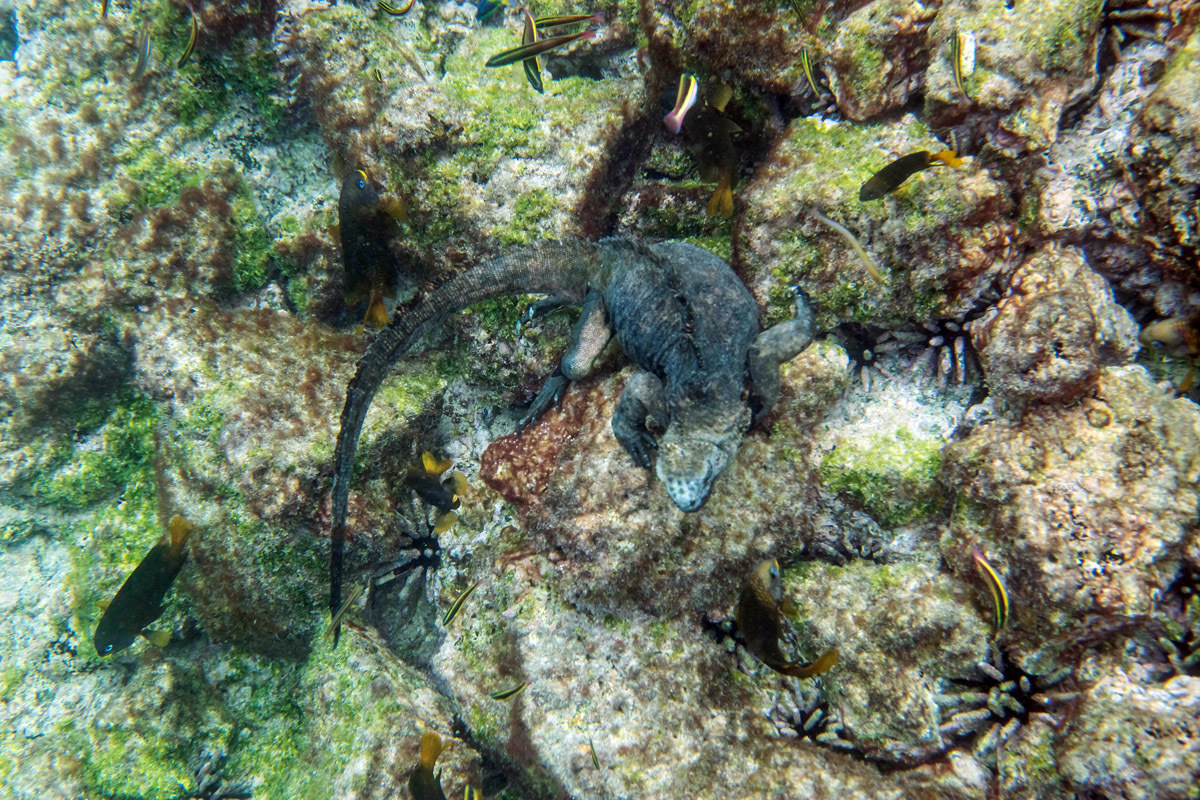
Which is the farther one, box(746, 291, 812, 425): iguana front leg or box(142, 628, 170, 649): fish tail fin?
box(142, 628, 170, 649): fish tail fin

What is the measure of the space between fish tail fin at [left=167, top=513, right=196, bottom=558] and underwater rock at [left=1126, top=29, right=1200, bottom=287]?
858cm

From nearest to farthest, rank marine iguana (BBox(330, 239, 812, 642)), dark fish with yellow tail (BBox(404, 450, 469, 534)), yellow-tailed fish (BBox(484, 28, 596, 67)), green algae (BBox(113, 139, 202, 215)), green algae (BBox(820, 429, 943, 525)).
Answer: green algae (BBox(820, 429, 943, 525)) < marine iguana (BBox(330, 239, 812, 642)) < yellow-tailed fish (BBox(484, 28, 596, 67)) < dark fish with yellow tail (BBox(404, 450, 469, 534)) < green algae (BBox(113, 139, 202, 215))

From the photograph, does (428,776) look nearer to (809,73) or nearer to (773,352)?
(773,352)

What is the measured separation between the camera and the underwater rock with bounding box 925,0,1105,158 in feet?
11.0

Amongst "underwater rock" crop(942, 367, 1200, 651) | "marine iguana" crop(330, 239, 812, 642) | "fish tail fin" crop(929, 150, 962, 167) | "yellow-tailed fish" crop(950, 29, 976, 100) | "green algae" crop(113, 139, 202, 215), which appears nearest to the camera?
"underwater rock" crop(942, 367, 1200, 651)

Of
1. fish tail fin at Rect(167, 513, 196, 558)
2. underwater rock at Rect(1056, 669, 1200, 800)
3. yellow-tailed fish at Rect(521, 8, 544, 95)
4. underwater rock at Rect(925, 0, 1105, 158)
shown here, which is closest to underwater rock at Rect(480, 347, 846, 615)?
underwater rock at Rect(1056, 669, 1200, 800)

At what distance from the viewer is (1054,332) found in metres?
3.14

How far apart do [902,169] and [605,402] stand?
2923 millimetres

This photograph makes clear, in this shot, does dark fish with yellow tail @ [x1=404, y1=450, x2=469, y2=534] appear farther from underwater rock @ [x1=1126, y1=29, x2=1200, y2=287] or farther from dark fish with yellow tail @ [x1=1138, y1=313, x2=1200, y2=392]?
underwater rock @ [x1=1126, y1=29, x2=1200, y2=287]

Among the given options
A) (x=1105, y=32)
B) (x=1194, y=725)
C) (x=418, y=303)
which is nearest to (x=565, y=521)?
(x=418, y=303)

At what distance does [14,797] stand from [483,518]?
6024mm

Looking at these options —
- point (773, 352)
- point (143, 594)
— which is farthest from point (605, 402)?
point (143, 594)

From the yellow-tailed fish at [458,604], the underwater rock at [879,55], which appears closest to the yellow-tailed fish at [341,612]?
the yellow-tailed fish at [458,604]

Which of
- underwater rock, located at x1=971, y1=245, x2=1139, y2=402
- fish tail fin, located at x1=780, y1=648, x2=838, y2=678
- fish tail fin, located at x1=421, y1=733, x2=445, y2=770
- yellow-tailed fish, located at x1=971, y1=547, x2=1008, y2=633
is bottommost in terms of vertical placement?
fish tail fin, located at x1=421, y1=733, x2=445, y2=770
